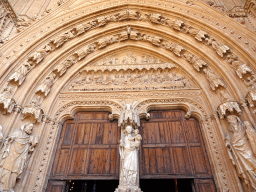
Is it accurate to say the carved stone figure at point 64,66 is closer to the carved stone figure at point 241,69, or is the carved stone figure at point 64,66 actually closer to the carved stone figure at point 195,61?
the carved stone figure at point 195,61

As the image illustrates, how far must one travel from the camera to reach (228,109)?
443cm

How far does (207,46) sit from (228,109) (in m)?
2.36

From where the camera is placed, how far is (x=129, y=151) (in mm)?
4328

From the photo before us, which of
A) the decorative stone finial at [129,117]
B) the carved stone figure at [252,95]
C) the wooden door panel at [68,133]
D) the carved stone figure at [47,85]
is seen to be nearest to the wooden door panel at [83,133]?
the wooden door panel at [68,133]

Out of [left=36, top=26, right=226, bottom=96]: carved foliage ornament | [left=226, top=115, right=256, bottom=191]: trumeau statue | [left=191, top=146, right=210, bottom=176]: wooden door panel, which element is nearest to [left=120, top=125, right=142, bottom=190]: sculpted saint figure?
[left=191, top=146, right=210, bottom=176]: wooden door panel

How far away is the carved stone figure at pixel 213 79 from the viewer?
16.6ft

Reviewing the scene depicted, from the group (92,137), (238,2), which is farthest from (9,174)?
(238,2)

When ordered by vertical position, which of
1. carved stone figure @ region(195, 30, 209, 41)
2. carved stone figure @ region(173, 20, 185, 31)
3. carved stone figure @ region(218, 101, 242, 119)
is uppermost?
carved stone figure @ region(173, 20, 185, 31)

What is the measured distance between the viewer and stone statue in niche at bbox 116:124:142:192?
389 centimetres

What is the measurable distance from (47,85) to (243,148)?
5552 millimetres

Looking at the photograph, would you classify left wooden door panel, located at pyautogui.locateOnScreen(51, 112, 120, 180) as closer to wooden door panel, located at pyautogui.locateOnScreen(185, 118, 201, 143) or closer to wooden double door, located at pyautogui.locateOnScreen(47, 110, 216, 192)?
wooden double door, located at pyautogui.locateOnScreen(47, 110, 216, 192)

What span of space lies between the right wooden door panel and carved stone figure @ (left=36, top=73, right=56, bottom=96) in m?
3.18

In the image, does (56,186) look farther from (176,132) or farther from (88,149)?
(176,132)

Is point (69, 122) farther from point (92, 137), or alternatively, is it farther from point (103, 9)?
point (103, 9)
